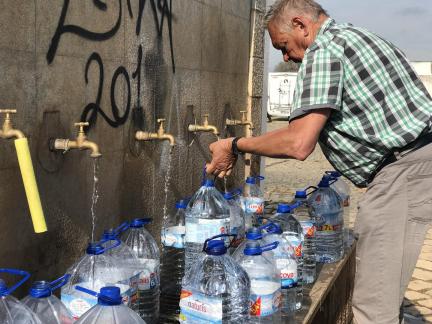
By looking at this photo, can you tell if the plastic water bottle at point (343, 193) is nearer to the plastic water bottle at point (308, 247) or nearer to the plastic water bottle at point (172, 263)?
the plastic water bottle at point (308, 247)

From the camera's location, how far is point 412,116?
2939 mm

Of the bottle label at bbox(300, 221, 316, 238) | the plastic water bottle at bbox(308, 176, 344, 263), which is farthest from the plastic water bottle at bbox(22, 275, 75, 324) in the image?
the plastic water bottle at bbox(308, 176, 344, 263)

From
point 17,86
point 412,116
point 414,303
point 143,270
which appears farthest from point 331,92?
point 414,303

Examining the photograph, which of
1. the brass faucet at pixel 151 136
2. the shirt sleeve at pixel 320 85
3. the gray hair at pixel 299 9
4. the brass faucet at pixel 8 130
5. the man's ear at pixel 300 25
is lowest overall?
the brass faucet at pixel 151 136

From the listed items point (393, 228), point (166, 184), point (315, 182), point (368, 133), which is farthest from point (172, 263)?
point (315, 182)

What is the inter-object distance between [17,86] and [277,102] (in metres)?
26.4

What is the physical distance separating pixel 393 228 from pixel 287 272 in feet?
2.08

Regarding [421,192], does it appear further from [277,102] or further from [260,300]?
[277,102]

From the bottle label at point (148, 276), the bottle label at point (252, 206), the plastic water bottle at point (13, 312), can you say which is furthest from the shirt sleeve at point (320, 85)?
the bottle label at point (252, 206)

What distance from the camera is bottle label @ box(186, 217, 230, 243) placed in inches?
129

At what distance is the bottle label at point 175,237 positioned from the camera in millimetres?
3591

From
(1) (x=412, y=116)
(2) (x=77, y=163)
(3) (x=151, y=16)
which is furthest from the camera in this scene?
(3) (x=151, y=16)

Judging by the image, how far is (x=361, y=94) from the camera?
112 inches

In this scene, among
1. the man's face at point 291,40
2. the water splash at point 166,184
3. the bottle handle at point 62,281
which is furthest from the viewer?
the water splash at point 166,184
